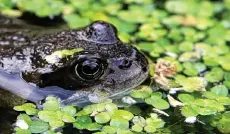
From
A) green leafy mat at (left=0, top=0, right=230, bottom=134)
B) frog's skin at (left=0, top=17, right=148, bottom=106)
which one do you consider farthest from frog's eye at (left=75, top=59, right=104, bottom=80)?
green leafy mat at (left=0, top=0, right=230, bottom=134)

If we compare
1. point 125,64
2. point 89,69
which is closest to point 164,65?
point 125,64

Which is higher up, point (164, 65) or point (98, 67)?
point (164, 65)

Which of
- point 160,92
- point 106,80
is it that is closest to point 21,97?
point 106,80

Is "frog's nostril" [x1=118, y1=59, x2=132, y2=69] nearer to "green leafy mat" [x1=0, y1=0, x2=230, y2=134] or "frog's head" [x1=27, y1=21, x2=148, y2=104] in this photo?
"frog's head" [x1=27, y1=21, x2=148, y2=104]

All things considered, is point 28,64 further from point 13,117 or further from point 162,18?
point 162,18

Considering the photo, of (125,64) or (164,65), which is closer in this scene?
(125,64)

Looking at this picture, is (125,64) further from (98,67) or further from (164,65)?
(164,65)

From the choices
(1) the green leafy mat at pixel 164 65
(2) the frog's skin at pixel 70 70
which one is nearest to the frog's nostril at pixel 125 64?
(2) the frog's skin at pixel 70 70
